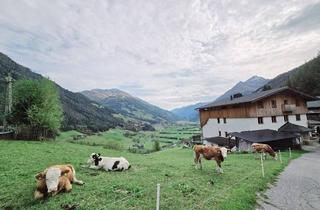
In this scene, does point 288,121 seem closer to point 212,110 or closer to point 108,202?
point 212,110

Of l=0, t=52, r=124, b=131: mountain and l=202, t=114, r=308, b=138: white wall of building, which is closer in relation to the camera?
l=202, t=114, r=308, b=138: white wall of building

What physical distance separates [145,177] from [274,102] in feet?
121

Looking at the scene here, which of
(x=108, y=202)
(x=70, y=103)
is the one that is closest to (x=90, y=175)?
(x=108, y=202)

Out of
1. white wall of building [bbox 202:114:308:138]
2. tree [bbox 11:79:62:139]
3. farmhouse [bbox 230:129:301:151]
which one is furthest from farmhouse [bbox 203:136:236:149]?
tree [bbox 11:79:62:139]

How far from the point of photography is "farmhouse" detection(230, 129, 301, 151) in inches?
1373

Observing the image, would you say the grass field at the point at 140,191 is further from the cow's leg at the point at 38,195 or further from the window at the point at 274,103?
the window at the point at 274,103

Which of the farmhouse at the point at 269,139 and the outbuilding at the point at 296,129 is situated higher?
the outbuilding at the point at 296,129

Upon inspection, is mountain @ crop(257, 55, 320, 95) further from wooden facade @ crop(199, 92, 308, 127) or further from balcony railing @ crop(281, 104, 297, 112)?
balcony railing @ crop(281, 104, 297, 112)

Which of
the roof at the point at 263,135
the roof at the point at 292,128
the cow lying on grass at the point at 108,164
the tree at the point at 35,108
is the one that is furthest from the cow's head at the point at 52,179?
the roof at the point at 292,128

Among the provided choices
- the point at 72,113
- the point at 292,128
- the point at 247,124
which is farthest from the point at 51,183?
the point at 72,113

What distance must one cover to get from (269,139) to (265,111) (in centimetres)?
718

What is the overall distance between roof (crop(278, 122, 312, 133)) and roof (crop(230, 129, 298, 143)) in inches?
76.8

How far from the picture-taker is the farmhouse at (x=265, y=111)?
129ft

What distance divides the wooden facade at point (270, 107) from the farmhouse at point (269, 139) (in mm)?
3483
